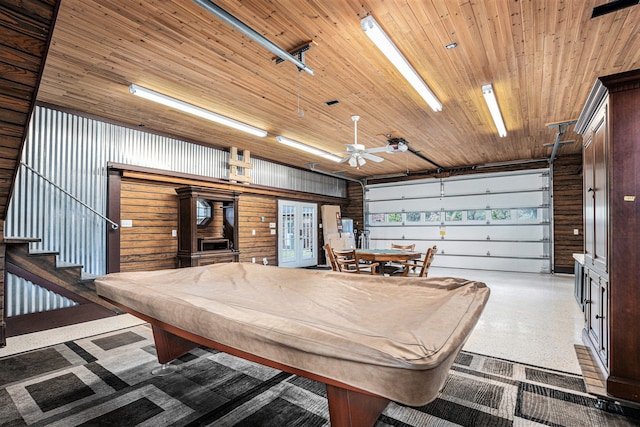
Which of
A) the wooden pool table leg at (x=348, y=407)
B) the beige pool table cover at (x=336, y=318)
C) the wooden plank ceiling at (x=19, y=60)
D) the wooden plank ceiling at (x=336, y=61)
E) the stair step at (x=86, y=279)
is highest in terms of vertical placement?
the wooden plank ceiling at (x=336, y=61)

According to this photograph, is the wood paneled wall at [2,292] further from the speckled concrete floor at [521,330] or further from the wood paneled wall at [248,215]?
the wood paneled wall at [248,215]

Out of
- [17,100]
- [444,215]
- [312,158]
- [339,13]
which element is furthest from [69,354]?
[444,215]

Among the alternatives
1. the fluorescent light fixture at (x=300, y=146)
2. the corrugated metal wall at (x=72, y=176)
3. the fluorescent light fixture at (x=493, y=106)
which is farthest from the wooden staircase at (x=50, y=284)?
the fluorescent light fixture at (x=493, y=106)

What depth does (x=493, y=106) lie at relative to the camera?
4.55m

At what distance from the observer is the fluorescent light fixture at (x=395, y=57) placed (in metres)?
2.68

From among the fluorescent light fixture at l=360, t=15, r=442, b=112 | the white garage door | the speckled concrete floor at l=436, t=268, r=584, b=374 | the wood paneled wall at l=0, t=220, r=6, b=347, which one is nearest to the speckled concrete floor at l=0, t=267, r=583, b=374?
the speckled concrete floor at l=436, t=268, r=584, b=374

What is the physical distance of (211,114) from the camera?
4.73 meters

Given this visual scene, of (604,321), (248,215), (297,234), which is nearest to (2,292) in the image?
(248,215)

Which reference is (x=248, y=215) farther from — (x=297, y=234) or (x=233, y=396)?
(x=233, y=396)

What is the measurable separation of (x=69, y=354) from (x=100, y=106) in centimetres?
345

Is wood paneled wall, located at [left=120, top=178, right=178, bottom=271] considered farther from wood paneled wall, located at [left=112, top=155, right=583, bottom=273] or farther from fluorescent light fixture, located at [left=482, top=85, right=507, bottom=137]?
fluorescent light fixture, located at [left=482, top=85, right=507, bottom=137]

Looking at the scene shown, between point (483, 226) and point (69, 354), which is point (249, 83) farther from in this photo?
point (483, 226)

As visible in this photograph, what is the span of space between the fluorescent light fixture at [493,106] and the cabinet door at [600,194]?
1.58m

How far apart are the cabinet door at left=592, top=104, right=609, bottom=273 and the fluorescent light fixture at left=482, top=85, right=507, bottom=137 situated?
1583 millimetres
